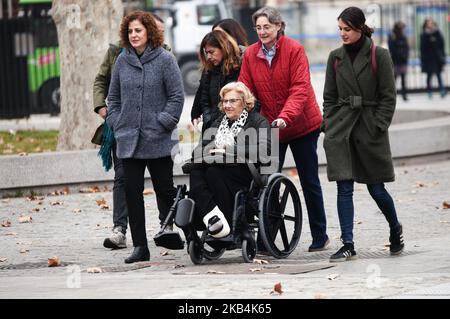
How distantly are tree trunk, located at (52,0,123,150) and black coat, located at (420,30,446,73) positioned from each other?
42.9 ft

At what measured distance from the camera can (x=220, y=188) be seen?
9133mm

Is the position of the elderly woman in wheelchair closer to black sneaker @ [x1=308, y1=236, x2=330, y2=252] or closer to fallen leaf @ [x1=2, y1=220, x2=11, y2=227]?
black sneaker @ [x1=308, y1=236, x2=330, y2=252]

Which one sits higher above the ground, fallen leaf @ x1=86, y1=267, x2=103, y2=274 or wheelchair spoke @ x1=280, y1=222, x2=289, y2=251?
wheelchair spoke @ x1=280, y1=222, x2=289, y2=251

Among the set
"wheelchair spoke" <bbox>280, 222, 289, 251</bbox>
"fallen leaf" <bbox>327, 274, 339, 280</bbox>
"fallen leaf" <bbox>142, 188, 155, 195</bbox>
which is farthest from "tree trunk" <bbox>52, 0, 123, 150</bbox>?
"fallen leaf" <bbox>327, 274, 339, 280</bbox>

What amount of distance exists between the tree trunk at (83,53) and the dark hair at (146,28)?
5803mm

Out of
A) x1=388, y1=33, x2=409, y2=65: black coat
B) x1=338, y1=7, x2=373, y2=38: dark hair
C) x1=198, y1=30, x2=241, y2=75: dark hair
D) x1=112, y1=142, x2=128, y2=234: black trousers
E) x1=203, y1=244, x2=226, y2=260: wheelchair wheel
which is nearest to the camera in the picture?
x1=338, y1=7, x2=373, y2=38: dark hair

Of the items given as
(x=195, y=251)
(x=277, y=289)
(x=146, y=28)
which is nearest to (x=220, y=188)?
(x=195, y=251)

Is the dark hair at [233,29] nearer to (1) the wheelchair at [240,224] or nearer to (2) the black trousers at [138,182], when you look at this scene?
(2) the black trousers at [138,182]

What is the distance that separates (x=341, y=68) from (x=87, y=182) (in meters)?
5.37

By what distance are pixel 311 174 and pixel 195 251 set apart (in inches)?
47.4

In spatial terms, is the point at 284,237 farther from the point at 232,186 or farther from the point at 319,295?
the point at 319,295

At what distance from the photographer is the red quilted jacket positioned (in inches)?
375

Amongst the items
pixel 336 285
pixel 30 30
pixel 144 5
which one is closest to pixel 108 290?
pixel 336 285

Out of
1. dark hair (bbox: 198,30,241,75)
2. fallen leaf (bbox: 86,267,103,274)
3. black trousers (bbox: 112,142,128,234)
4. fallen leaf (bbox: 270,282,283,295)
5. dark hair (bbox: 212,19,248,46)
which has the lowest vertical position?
fallen leaf (bbox: 86,267,103,274)
